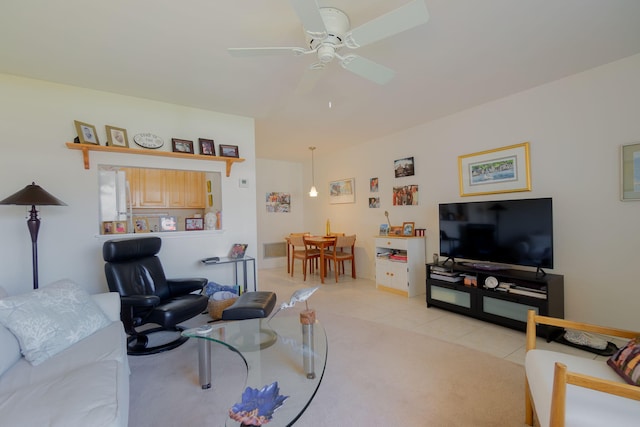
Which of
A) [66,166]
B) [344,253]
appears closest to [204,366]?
[66,166]

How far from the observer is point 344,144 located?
5246mm

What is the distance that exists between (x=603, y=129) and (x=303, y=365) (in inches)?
129

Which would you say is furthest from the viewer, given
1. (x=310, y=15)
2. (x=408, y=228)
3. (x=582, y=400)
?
(x=408, y=228)

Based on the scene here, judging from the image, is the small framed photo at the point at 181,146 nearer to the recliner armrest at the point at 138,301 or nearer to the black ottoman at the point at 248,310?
the recliner armrest at the point at 138,301

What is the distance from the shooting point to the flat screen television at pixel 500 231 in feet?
8.90

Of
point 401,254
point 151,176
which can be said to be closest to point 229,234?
point 151,176

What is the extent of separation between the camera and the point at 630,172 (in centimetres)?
244

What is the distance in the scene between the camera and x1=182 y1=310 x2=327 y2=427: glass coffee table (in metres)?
1.38

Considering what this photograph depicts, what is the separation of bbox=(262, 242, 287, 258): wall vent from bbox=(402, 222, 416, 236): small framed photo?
125 inches

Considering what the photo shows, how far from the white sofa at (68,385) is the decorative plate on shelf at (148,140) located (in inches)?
73.6

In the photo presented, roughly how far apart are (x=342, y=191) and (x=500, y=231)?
3.09m

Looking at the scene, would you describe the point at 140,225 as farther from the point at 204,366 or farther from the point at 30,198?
the point at 204,366

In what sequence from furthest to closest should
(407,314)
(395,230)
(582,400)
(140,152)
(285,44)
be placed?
(395,230) < (407,314) < (140,152) < (285,44) < (582,400)

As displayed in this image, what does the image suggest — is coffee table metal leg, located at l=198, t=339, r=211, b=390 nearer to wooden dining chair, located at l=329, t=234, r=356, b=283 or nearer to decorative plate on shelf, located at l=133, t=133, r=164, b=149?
decorative plate on shelf, located at l=133, t=133, r=164, b=149
